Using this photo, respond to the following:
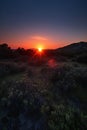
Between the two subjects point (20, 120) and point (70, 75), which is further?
point (70, 75)

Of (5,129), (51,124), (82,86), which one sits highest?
(82,86)

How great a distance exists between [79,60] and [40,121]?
13.7m

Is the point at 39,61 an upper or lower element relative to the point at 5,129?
upper

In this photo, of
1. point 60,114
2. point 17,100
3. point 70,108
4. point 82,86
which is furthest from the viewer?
point 82,86

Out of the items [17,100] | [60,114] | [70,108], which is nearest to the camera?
[60,114]

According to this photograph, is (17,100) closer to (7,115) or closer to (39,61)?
(7,115)

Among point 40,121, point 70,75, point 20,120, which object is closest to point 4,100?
point 20,120

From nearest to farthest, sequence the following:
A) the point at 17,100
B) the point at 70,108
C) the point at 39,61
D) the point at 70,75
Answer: the point at 70,108, the point at 17,100, the point at 70,75, the point at 39,61

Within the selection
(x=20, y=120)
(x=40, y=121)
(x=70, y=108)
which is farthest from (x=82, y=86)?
(x=20, y=120)

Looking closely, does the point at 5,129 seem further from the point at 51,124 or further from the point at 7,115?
the point at 51,124

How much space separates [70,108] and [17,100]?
3.15m

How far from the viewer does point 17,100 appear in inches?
327

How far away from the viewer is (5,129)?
23.1ft

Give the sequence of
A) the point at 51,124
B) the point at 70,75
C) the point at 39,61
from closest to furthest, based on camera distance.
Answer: the point at 51,124 → the point at 70,75 → the point at 39,61
